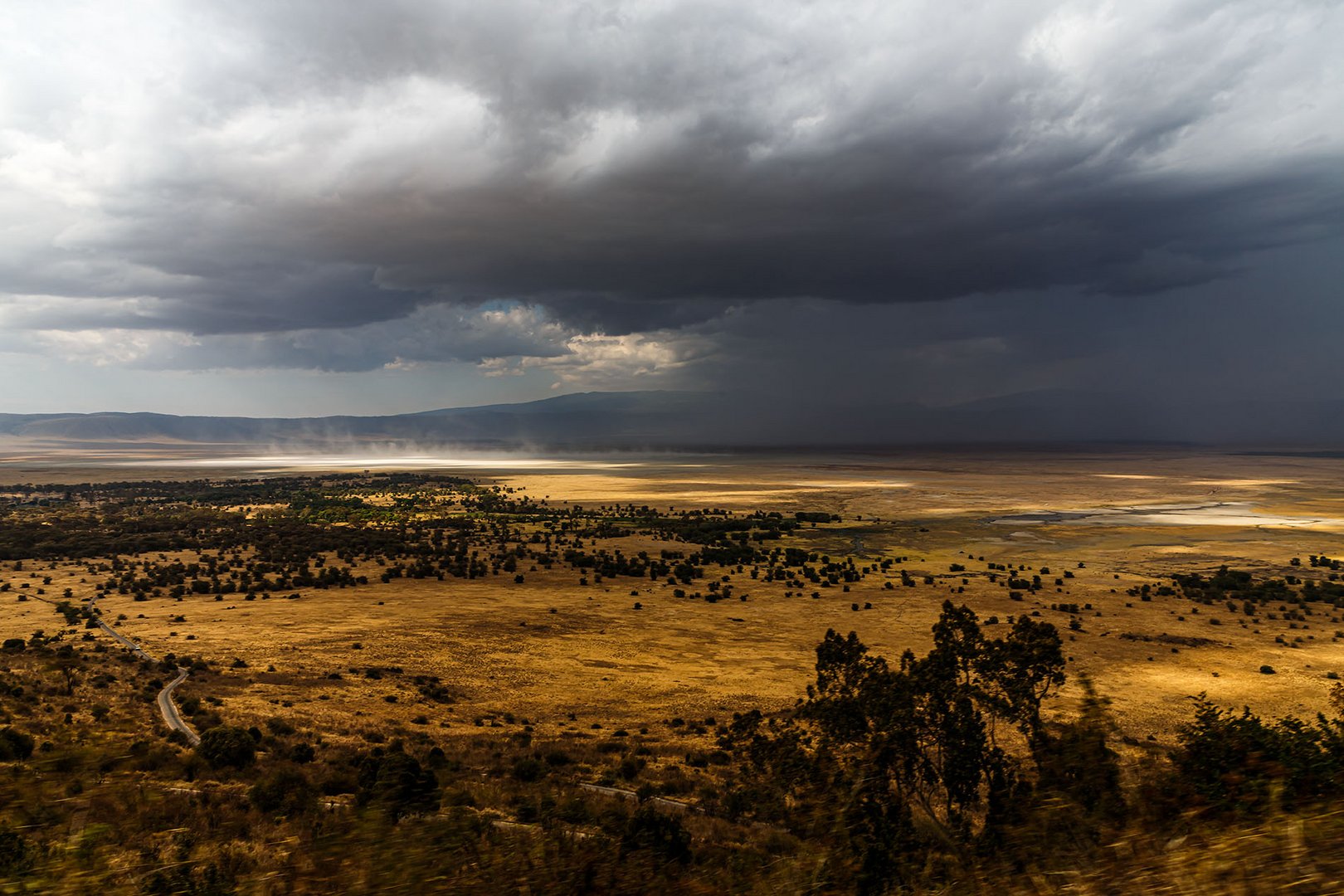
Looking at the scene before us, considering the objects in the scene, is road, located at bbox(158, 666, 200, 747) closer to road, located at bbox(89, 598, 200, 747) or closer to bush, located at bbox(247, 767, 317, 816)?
road, located at bbox(89, 598, 200, 747)

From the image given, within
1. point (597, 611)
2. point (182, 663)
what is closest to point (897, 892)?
point (182, 663)

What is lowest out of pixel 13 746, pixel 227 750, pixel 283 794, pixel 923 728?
pixel 227 750

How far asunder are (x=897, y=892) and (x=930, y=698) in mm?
12978

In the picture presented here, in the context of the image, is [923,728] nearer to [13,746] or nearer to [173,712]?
[13,746]

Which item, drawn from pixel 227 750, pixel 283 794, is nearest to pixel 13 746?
pixel 227 750

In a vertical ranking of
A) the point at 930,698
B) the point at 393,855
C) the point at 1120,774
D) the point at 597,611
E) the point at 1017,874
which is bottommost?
the point at 597,611

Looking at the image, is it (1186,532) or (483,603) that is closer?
(483,603)

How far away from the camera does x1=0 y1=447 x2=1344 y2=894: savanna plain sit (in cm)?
562

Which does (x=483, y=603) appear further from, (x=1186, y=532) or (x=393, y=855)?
(x=1186, y=532)

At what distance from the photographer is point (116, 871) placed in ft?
16.5

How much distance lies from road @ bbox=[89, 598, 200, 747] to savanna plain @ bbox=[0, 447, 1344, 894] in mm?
465

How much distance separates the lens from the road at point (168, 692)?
2483 cm

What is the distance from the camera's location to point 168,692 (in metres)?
30.3

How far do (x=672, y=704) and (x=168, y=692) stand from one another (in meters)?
23.4
